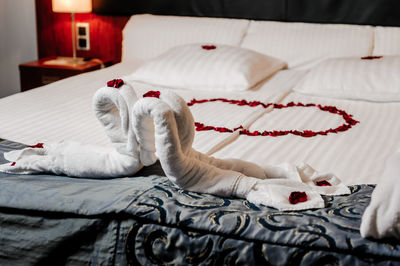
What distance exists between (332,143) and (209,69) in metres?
0.99

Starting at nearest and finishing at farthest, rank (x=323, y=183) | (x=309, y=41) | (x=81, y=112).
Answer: (x=323, y=183) < (x=81, y=112) < (x=309, y=41)

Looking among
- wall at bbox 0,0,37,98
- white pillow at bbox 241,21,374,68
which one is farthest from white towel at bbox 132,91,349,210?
wall at bbox 0,0,37,98

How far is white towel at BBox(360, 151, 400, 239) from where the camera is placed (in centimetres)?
94

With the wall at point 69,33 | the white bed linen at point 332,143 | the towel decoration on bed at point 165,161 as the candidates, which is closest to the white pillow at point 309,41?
the white bed linen at point 332,143

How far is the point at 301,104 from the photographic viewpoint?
2.21 m

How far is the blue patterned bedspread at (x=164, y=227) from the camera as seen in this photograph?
38.6 inches

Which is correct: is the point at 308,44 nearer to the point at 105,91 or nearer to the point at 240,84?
the point at 240,84

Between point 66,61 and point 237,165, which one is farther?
point 66,61

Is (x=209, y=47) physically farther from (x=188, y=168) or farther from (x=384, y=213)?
(x=384, y=213)

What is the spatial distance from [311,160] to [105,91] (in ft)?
2.11

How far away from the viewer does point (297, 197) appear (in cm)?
112

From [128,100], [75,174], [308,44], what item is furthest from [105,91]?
[308,44]

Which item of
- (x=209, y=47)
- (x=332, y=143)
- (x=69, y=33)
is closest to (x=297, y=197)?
(x=332, y=143)

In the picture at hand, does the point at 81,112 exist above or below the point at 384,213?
below
